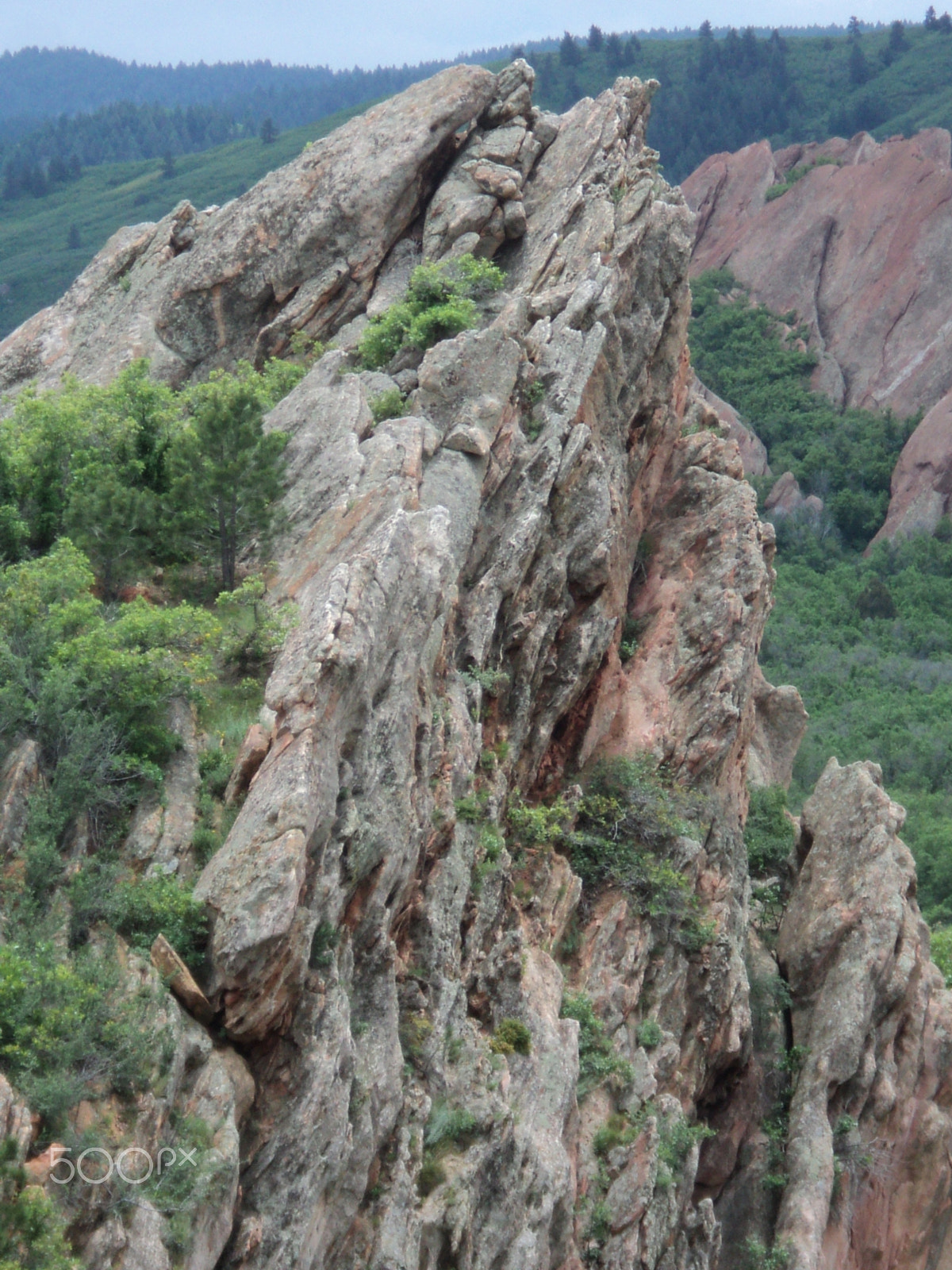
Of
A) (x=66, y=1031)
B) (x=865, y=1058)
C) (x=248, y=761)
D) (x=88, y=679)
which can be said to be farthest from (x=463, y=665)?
(x=865, y=1058)

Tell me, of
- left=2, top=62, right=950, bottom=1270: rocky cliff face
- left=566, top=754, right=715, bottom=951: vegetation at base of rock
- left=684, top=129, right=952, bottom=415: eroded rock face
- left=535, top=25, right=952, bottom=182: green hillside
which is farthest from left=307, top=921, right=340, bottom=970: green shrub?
left=535, top=25, right=952, bottom=182: green hillside

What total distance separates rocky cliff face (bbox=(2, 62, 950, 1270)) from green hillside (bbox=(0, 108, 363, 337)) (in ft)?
375

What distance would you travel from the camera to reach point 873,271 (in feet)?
332

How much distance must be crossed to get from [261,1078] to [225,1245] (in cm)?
158

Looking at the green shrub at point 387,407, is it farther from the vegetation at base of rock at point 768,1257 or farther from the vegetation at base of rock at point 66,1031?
the vegetation at base of rock at point 768,1257

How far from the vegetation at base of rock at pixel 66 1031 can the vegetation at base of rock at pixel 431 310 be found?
Answer: 54.7ft

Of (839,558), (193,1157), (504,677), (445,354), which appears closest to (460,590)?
(504,677)

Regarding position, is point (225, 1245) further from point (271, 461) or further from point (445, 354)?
point (445, 354)

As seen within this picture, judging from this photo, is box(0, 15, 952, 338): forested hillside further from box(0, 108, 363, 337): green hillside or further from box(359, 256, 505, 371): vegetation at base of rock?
box(359, 256, 505, 371): vegetation at base of rock

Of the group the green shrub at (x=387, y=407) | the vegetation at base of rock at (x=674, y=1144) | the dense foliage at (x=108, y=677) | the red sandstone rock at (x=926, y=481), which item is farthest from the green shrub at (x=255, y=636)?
the red sandstone rock at (x=926, y=481)

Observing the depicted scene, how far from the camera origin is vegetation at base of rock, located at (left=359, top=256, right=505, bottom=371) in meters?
25.7

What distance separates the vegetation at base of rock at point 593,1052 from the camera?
66.6 ft

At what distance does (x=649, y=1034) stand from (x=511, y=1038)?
5340mm

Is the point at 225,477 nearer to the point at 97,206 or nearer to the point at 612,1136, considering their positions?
the point at 612,1136
